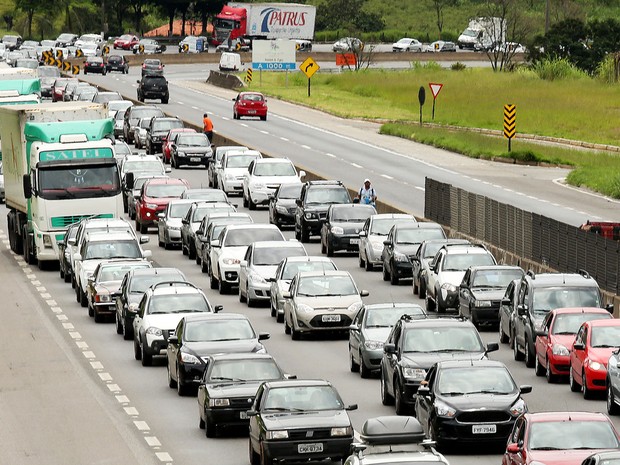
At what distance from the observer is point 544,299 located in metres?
A: 32.0

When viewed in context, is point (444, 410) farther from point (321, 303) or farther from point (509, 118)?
point (509, 118)

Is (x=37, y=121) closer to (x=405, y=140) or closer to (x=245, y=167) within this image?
(x=245, y=167)

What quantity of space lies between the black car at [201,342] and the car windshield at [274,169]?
29650mm

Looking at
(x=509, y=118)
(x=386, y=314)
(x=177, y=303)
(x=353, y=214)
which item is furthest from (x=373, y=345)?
(x=509, y=118)

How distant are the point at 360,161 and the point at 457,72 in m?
58.8

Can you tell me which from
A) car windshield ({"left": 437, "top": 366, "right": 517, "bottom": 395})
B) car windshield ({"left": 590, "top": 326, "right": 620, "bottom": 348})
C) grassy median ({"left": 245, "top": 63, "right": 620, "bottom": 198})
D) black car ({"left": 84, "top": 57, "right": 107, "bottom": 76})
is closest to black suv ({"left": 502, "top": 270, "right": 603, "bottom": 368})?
car windshield ({"left": 590, "top": 326, "right": 620, "bottom": 348})

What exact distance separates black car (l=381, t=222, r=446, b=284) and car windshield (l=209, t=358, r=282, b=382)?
1721 cm

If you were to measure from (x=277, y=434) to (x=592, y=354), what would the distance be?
7623mm

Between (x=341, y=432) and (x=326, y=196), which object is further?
(x=326, y=196)

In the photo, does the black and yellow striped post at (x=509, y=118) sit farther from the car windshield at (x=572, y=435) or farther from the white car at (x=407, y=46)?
the white car at (x=407, y=46)

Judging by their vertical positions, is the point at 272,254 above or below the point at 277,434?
below

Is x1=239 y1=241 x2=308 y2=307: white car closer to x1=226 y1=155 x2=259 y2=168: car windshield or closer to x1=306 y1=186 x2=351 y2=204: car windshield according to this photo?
x1=306 y1=186 x2=351 y2=204: car windshield

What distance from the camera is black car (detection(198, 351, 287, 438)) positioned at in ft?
80.5

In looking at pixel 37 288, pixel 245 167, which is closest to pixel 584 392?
pixel 37 288
